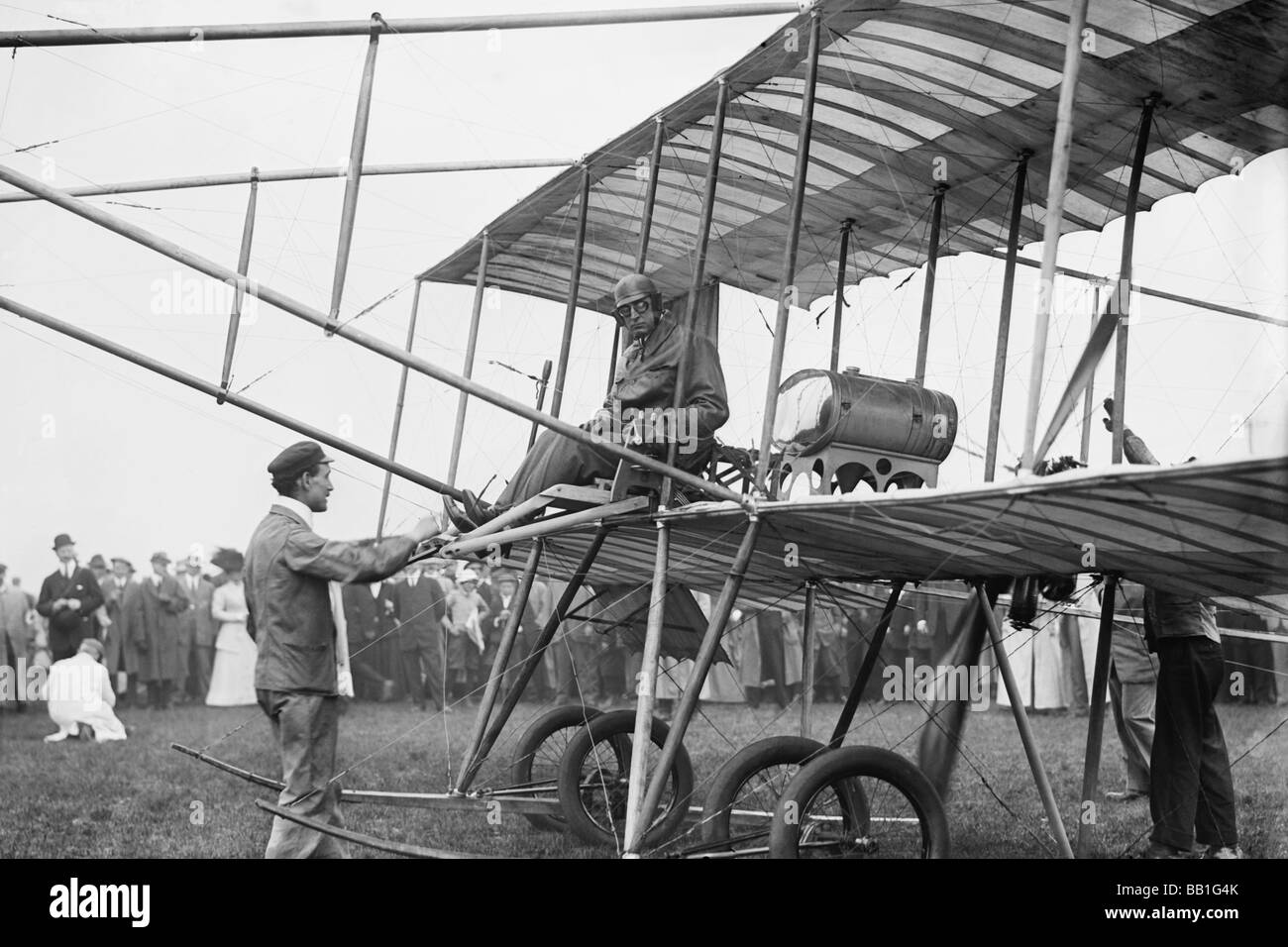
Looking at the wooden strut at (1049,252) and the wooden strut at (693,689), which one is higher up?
the wooden strut at (1049,252)

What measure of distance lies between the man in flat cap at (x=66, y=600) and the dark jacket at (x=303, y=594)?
9.21m

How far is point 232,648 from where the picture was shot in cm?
1725

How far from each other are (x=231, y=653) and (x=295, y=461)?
11.4 metres

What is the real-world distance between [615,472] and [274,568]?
2472 mm

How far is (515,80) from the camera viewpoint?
13195 mm

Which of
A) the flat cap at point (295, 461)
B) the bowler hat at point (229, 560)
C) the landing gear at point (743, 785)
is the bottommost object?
the landing gear at point (743, 785)

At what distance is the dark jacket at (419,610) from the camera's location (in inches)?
746

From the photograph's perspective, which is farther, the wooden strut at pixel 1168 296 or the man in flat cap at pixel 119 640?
the man in flat cap at pixel 119 640

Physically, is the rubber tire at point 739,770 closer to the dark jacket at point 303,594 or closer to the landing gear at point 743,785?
the landing gear at point 743,785

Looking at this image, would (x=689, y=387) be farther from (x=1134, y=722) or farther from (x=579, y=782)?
(x=1134, y=722)

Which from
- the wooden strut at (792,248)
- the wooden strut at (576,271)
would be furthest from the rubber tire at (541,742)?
the wooden strut at (792,248)

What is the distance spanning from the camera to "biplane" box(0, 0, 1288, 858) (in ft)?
20.6

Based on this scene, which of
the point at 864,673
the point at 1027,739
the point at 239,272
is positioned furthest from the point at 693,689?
the point at 239,272
